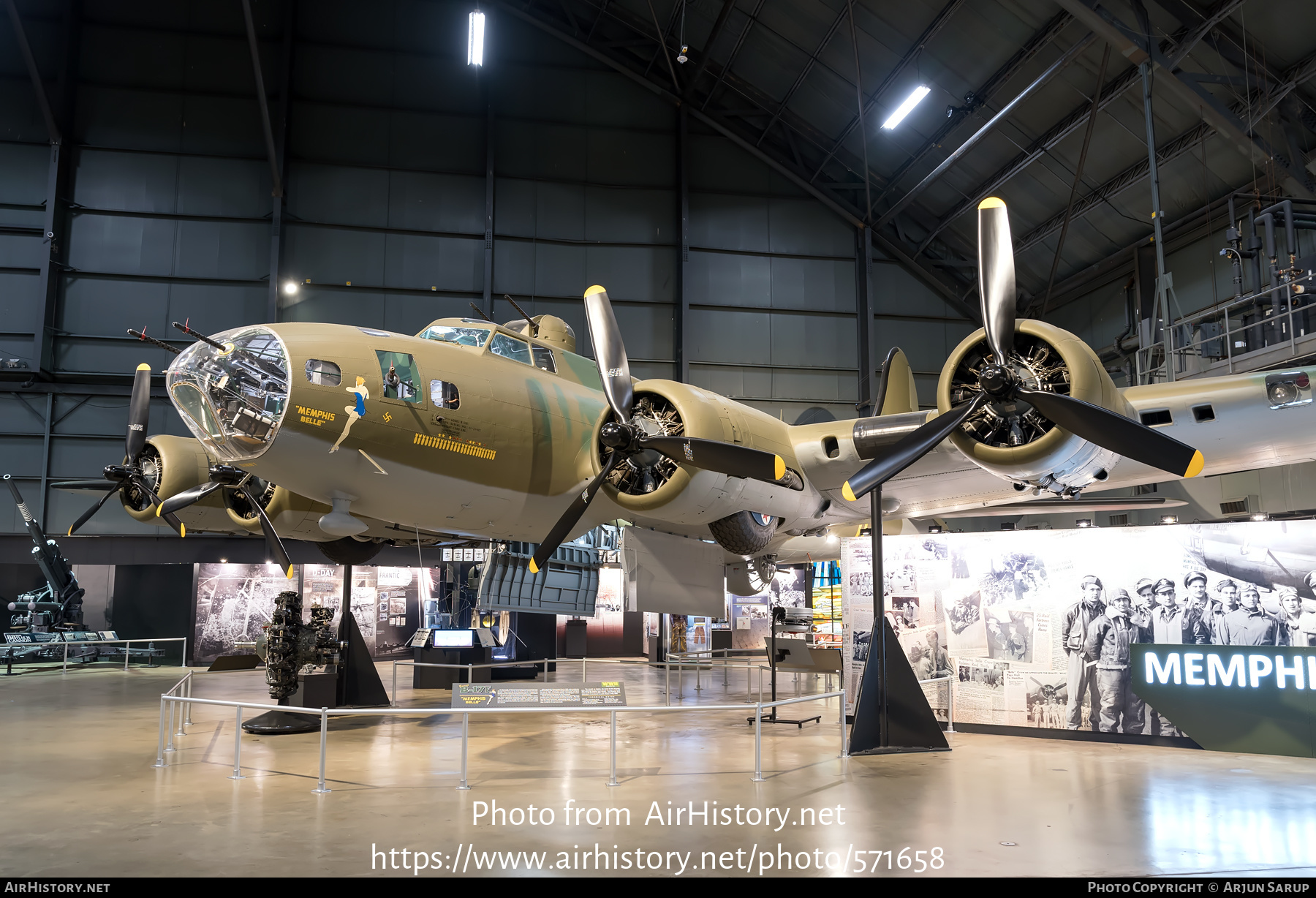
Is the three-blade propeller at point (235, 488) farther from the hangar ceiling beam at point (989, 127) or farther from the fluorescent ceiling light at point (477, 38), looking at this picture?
the hangar ceiling beam at point (989, 127)

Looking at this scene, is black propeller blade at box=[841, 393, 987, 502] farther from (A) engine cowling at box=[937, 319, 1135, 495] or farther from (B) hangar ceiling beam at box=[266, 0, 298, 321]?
(B) hangar ceiling beam at box=[266, 0, 298, 321]

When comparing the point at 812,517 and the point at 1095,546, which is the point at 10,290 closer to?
the point at 812,517

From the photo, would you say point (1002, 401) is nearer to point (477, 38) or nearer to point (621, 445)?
point (621, 445)

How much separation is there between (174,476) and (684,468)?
10.4 m

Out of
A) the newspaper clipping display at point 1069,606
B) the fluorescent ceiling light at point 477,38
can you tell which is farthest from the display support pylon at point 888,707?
the fluorescent ceiling light at point 477,38

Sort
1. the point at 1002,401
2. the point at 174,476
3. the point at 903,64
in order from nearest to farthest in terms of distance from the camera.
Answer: the point at 1002,401
the point at 174,476
the point at 903,64

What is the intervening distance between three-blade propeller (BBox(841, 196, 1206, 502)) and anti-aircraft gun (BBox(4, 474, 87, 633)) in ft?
76.6

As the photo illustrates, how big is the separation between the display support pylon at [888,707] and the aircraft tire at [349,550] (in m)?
9.56

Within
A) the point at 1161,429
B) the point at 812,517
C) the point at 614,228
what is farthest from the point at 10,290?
the point at 1161,429

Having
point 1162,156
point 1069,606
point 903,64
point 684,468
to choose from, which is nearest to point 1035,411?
point 1069,606

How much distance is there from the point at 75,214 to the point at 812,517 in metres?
27.1

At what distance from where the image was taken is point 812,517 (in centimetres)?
1304

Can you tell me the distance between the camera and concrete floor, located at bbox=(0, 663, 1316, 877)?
20.1ft

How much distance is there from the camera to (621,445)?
10188mm
